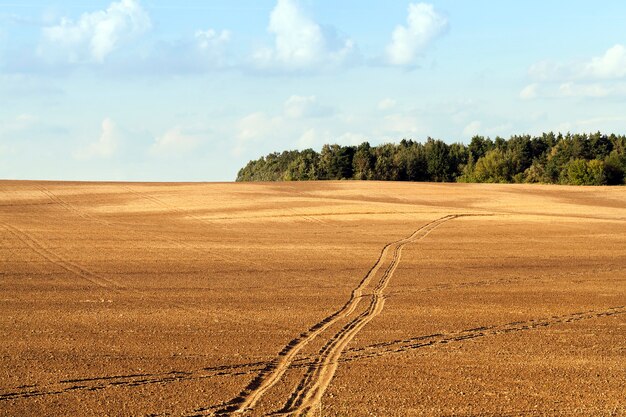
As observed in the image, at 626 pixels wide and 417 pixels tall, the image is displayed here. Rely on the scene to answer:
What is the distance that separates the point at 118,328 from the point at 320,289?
706cm

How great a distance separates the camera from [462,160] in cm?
11000

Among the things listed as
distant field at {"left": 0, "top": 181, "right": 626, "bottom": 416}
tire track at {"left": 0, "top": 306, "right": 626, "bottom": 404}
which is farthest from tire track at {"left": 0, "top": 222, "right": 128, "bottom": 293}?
tire track at {"left": 0, "top": 306, "right": 626, "bottom": 404}

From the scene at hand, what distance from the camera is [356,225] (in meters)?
40.3

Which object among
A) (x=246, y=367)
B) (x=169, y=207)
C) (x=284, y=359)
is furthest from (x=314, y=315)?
(x=169, y=207)

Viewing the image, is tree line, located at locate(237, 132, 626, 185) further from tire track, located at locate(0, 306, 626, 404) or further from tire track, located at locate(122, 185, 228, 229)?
tire track, located at locate(0, 306, 626, 404)

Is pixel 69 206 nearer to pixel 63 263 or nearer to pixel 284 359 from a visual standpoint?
pixel 63 263

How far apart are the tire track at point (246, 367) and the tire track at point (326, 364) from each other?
22 cm

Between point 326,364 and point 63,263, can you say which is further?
point 63,263

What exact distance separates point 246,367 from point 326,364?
1.34 meters

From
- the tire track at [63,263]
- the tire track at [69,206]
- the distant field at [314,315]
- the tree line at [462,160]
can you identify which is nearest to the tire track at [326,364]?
the distant field at [314,315]

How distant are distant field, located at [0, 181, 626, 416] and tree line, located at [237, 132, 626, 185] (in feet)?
183

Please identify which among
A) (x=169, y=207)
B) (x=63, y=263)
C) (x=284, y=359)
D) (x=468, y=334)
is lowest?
(x=468, y=334)

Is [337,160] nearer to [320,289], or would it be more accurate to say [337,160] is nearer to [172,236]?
[172,236]

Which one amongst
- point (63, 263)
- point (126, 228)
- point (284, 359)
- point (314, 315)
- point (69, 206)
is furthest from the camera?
point (69, 206)
